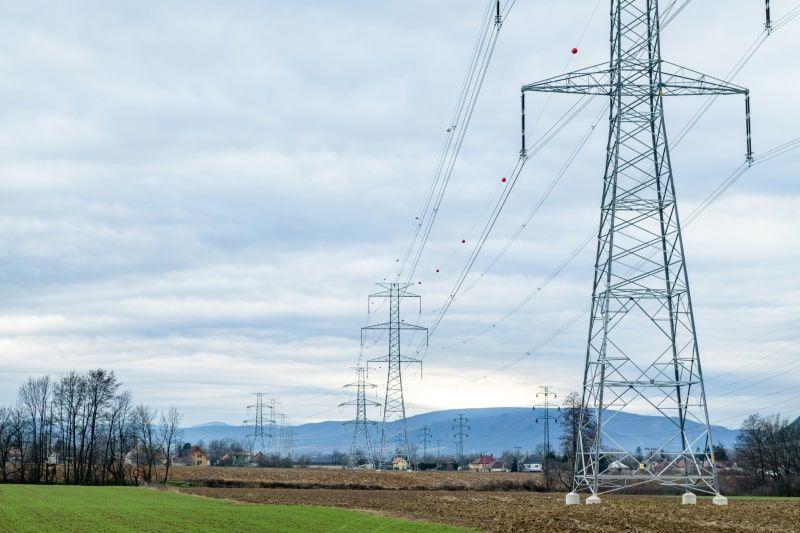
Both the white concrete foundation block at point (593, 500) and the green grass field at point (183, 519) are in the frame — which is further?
the white concrete foundation block at point (593, 500)

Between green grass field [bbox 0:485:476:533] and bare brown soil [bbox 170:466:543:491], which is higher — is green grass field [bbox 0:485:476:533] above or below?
above

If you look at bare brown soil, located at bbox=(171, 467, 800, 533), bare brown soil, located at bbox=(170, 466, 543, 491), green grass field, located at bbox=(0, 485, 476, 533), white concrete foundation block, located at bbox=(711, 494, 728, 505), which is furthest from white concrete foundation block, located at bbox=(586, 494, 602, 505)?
bare brown soil, located at bbox=(170, 466, 543, 491)

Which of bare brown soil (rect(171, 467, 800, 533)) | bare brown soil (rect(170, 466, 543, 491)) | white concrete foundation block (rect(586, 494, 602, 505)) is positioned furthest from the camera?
bare brown soil (rect(170, 466, 543, 491))

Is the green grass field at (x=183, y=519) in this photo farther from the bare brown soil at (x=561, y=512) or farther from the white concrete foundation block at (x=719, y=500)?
the white concrete foundation block at (x=719, y=500)

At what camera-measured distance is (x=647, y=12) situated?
137ft

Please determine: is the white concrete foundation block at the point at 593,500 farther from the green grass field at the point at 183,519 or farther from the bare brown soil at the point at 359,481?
the bare brown soil at the point at 359,481

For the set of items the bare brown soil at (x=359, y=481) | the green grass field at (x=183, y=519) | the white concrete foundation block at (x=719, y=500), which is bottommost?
the bare brown soil at (x=359, y=481)

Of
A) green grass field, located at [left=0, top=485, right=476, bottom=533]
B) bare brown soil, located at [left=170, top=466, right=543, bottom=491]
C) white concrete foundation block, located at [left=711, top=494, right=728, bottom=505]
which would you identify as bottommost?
bare brown soil, located at [left=170, top=466, right=543, bottom=491]

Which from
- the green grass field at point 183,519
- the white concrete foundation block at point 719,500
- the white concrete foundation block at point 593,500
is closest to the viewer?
the green grass field at point 183,519

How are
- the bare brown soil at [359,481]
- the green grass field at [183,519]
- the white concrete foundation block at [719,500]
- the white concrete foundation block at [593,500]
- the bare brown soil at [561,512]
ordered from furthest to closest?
the bare brown soil at [359,481] → the white concrete foundation block at [719,500] → the white concrete foundation block at [593,500] → the green grass field at [183,519] → the bare brown soil at [561,512]

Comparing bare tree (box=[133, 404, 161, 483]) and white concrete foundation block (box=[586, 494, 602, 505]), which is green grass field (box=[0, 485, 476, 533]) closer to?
white concrete foundation block (box=[586, 494, 602, 505])

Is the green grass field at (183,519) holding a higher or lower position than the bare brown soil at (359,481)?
higher

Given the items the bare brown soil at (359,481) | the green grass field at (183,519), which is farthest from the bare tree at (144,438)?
the green grass field at (183,519)

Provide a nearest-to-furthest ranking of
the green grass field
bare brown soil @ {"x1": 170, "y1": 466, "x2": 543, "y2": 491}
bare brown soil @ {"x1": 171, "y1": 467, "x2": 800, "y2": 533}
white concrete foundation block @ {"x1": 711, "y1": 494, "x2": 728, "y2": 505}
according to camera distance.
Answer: bare brown soil @ {"x1": 171, "y1": 467, "x2": 800, "y2": 533} < the green grass field < white concrete foundation block @ {"x1": 711, "y1": 494, "x2": 728, "y2": 505} < bare brown soil @ {"x1": 170, "y1": 466, "x2": 543, "y2": 491}
